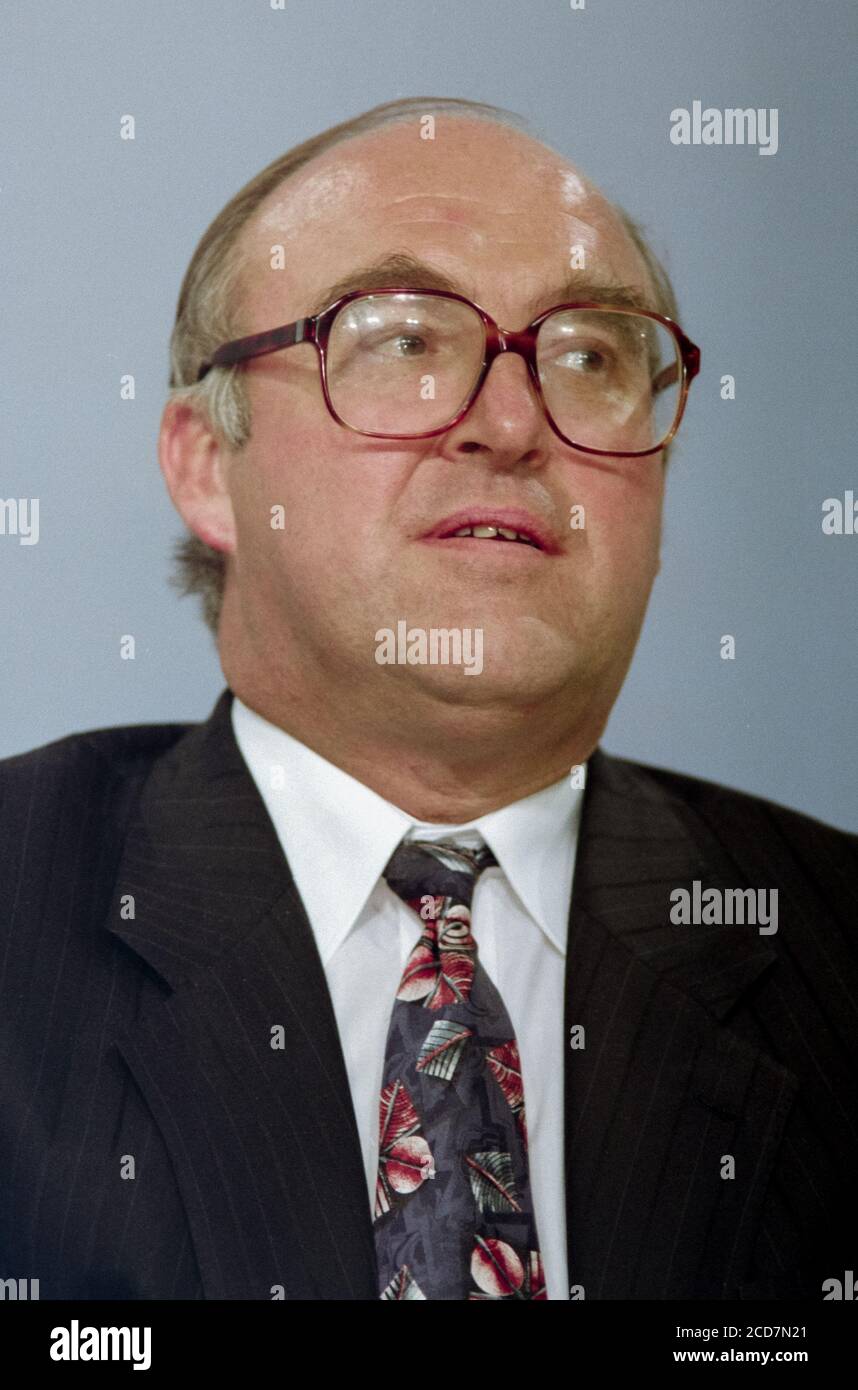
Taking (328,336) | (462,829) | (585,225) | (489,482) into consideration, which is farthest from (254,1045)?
(585,225)

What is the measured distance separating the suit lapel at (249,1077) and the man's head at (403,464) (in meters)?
0.23

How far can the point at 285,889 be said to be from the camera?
1.54m

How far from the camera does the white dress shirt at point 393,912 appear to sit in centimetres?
151

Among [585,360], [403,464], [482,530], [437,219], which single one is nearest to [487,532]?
[482,530]

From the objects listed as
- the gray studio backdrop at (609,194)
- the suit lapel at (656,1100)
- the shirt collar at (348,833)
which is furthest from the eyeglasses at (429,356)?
the suit lapel at (656,1100)

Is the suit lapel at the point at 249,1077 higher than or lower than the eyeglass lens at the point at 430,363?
lower

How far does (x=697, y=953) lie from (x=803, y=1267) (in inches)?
12.9

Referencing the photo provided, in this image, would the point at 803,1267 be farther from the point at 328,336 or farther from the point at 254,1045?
the point at 328,336

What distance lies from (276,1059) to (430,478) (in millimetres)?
581

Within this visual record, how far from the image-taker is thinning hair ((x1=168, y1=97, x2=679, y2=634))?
1.59 m

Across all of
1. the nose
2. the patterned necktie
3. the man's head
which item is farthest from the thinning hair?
the patterned necktie

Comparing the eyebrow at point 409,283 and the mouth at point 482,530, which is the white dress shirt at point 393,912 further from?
the eyebrow at point 409,283

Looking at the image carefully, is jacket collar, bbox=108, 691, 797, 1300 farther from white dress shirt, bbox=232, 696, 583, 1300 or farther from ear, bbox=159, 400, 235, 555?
ear, bbox=159, 400, 235, 555

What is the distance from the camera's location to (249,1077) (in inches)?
58.4
